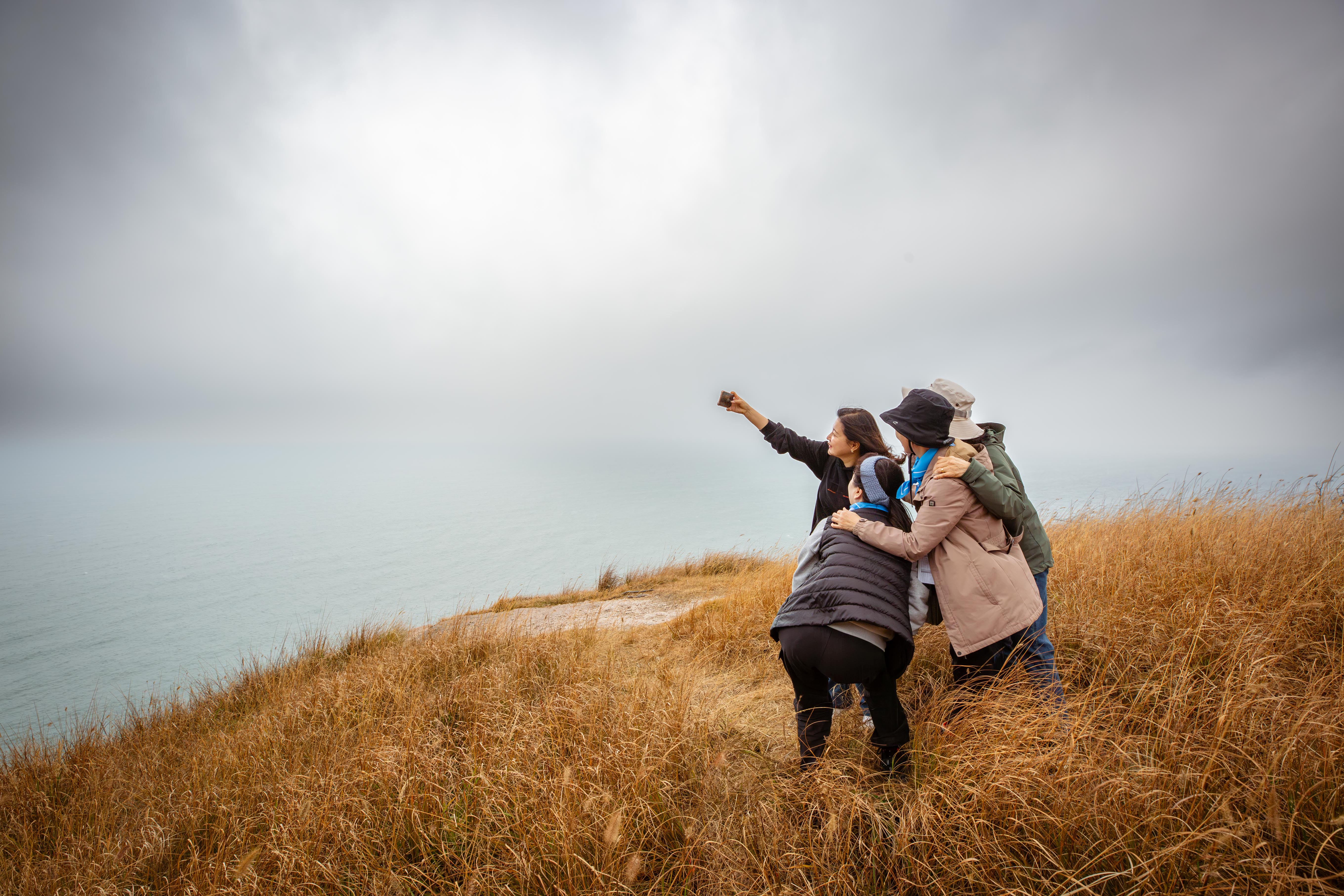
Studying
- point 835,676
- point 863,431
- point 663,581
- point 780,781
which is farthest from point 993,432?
point 663,581

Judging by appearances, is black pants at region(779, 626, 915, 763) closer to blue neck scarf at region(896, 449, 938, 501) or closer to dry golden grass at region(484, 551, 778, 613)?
blue neck scarf at region(896, 449, 938, 501)

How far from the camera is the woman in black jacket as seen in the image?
278 cm

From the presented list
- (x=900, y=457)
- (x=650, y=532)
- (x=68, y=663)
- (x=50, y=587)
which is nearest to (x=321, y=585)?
(x=68, y=663)

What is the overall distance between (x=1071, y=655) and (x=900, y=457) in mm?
1785

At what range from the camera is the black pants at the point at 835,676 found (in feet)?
6.54

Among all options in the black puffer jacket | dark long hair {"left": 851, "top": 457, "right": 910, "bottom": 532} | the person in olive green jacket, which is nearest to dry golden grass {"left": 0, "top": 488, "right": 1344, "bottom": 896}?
the person in olive green jacket

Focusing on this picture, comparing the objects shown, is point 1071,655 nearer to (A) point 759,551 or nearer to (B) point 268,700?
(B) point 268,700

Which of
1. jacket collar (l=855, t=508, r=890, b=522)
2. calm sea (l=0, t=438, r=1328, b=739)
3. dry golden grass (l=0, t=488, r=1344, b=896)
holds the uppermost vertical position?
jacket collar (l=855, t=508, r=890, b=522)

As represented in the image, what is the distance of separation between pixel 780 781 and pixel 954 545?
4.58 feet

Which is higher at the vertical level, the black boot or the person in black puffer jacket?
the person in black puffer jacket

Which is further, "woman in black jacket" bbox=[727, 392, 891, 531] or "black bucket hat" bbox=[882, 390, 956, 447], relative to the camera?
"woman in black jacket" bbox=[727, 392, 891, 531]

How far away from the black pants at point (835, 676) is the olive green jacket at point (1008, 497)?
794 mm

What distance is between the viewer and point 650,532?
3609 cm

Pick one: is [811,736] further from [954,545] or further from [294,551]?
[294,551]
